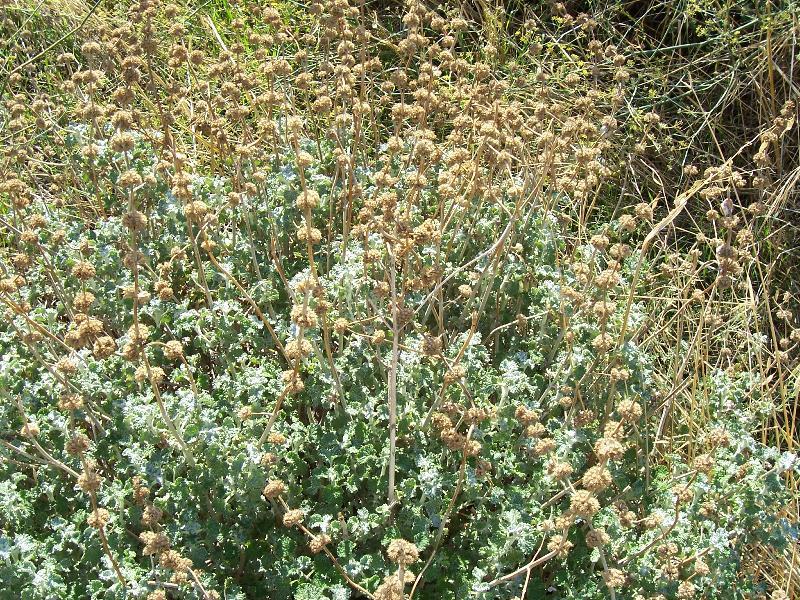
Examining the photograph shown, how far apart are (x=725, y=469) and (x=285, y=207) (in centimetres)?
168

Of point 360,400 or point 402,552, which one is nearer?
point 402,552

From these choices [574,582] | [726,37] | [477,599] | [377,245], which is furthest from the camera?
[726,37]

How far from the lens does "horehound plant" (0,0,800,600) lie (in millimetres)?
2367

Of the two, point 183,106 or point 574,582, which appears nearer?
point 574,582

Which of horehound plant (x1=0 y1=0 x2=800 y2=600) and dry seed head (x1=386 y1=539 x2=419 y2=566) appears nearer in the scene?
dry seed head (x1=386 y1=539 x2=419 y2=566)

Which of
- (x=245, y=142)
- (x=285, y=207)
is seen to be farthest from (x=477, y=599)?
(x=245, y=142)

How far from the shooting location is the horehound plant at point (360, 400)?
2.37 metres

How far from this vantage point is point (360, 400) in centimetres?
268

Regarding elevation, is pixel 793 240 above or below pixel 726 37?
below

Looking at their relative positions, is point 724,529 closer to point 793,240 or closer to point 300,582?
point 300,582

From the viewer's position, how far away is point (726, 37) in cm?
435

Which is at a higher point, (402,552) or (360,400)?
(402,552)

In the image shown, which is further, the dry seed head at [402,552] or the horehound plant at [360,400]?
the horehound plant at [360,400]

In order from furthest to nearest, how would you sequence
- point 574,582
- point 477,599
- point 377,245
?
1. point 377,245
2. point 574,582
3. point 477,599
